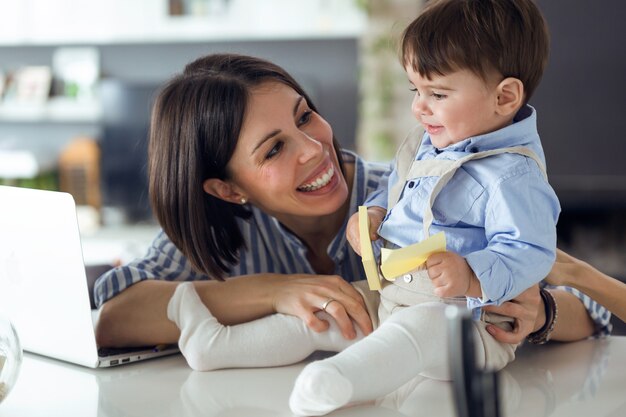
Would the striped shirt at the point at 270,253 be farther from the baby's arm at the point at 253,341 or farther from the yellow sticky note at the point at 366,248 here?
the yellow sticky note at the point at 366,248

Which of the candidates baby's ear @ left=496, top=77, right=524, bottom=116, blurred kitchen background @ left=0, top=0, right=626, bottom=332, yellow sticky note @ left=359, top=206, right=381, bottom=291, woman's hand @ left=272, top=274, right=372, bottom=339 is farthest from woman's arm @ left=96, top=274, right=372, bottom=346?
blurred kitchen background @ left=0, top=0, right=626, bottom=332

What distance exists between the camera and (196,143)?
1404 mm

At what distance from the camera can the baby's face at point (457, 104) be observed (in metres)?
1.11

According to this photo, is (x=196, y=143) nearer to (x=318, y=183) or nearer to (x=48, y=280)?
(x=318, y=183)

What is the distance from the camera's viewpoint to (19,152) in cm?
490

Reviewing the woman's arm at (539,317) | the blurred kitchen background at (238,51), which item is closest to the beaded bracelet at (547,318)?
the woman's arm at (539,317)

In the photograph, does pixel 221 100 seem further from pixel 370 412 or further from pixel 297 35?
pixel 297 35

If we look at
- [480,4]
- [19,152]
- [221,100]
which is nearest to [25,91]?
[19,152]

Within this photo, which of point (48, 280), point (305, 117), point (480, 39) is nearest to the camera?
point (480, 39)

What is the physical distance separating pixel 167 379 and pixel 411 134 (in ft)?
1.58

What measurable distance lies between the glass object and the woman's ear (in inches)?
19.3

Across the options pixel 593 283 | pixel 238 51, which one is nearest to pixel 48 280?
pixel 593 283

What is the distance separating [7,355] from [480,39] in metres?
0.66

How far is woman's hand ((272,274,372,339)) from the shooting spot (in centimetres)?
125
